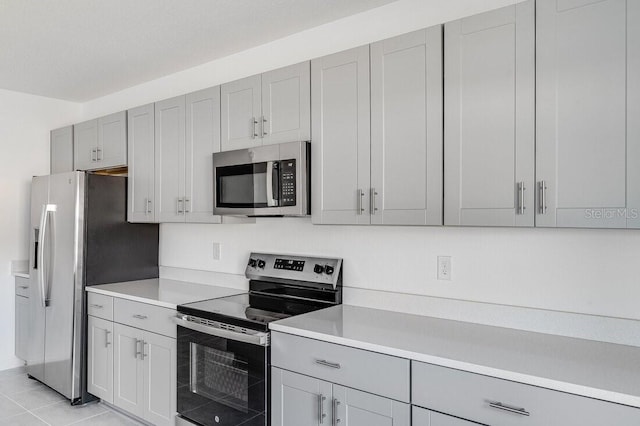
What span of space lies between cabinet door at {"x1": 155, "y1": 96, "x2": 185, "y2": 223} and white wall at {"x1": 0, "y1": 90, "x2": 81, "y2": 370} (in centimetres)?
175

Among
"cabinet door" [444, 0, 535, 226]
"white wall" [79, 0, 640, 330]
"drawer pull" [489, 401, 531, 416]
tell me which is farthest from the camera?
"white wall" [79, 0, 640, 330]

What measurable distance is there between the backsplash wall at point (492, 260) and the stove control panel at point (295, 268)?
6 centimetres

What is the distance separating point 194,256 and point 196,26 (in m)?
1.69

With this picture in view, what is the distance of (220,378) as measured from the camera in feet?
7.89

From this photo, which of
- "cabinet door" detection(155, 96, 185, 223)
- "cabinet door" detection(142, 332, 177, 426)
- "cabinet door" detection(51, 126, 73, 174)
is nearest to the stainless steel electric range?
"cabinet door" detection(142, 332, 177, 426)

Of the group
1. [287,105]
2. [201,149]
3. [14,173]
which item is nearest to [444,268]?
[287,105]

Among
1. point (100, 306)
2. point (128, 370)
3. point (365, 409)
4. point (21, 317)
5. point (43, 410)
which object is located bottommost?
point (43, 410)

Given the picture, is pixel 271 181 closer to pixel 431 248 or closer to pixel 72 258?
pixel 431 248

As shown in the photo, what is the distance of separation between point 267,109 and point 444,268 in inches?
51.9

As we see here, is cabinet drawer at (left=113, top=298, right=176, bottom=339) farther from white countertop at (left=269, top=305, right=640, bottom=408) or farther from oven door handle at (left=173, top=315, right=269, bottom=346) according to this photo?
white countertop at (left=269, top=305, right=640, bottom=408)

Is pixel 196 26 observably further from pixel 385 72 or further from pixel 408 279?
pixel 408 279

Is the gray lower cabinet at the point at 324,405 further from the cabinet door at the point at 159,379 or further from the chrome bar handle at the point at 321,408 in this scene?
the cabinet door at the point at 159,379

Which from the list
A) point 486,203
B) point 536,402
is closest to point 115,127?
point 486,203

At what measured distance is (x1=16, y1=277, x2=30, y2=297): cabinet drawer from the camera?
3844 millimetres
